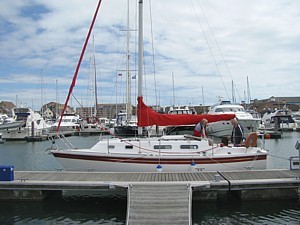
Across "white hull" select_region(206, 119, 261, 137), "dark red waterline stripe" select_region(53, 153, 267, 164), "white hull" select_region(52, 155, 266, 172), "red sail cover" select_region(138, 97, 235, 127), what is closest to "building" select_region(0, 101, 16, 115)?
"white hull" select_region(206, 119, 261, 137)

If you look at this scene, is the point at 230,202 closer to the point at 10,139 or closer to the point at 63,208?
the point at 63,208

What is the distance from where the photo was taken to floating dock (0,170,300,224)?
31.4ft

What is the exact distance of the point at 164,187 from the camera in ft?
34.7

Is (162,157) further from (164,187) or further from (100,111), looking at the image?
(100,111)

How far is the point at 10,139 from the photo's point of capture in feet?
146

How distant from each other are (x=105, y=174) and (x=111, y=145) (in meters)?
1.68

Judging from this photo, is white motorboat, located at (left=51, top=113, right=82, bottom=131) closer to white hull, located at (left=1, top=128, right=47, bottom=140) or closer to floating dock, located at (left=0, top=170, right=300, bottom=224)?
white hull, located at (left=1, top=128, right=47, bottom=140)

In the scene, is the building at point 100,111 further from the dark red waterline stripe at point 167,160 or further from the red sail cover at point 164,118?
the dark red waterline stripe at point 167,160

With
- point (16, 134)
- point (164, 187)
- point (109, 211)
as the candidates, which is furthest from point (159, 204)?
point (16, 134)

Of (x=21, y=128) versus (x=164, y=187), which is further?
(x=21, y=128)

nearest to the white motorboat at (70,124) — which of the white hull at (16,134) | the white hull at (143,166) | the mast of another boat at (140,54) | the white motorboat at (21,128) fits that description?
the white motorboat at (21,128)

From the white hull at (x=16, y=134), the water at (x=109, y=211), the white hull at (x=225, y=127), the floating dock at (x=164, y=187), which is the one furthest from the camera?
the white hull at (x=16, y=134)

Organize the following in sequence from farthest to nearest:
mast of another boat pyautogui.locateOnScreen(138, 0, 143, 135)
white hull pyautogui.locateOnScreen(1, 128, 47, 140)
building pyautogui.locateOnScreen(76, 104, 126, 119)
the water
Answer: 1. white hull pyautogui.locateOnScreen(1, 128, 47, 140)
2. building pyautogui.locateOnScreen(76, 104, 126, 119)
3. mast of another boat pyautogui.locateOnScreen(138, 0, 143, 135)
4. the water

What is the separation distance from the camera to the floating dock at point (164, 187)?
958cm
